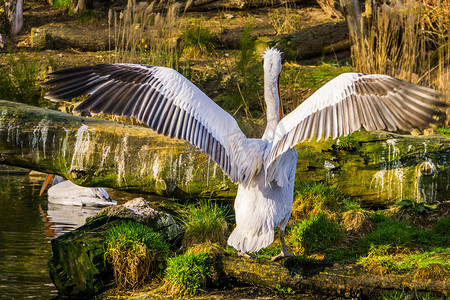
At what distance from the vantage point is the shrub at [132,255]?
448 cm

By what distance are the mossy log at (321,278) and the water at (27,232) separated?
1562mm

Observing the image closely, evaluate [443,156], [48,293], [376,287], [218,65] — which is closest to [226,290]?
[376,287]

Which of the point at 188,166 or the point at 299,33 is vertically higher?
the point at 299,33

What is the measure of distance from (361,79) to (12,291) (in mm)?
3145

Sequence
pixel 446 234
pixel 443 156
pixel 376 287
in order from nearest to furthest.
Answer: pixel 376 287 → pixel 446 234 → pixel 443 156

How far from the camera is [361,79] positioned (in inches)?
170

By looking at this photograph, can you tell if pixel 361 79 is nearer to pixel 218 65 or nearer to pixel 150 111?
pixel 150 111

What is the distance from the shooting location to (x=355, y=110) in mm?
4145

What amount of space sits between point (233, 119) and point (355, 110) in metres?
0.99

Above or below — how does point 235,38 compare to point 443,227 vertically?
above

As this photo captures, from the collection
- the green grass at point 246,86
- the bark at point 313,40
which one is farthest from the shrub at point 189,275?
the bark at point 313,40

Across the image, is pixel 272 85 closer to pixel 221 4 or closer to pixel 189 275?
pixel 189 275

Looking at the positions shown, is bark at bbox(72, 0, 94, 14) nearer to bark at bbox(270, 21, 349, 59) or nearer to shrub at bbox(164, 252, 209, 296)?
bark at bbox(270, 21, 349, 59)

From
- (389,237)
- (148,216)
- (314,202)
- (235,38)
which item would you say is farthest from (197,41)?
(389,237)
